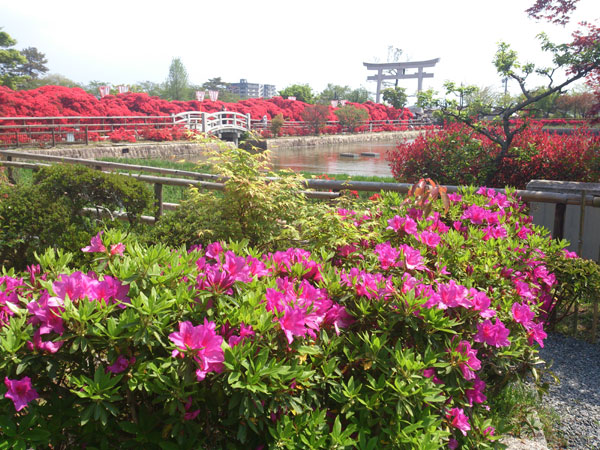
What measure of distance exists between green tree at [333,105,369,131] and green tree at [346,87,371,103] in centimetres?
2293

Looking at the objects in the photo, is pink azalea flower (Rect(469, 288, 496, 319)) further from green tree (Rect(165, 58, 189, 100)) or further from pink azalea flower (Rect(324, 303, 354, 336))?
green tree (Rect(165, 58, 189, 100))

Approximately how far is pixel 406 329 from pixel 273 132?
3064cm

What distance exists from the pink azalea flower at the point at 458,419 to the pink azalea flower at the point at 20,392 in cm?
129

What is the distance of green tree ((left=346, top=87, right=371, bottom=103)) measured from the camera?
61.7 meters

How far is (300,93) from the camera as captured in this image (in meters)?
46.8

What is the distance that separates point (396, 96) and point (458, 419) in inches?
2230

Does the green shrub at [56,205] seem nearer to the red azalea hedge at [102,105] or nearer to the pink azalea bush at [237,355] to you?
the pink azalea bush at [237,355]

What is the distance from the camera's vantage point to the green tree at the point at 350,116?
38688 millimetres

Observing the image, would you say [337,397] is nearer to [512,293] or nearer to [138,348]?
[138,348]

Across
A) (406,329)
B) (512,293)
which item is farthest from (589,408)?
(406,329)

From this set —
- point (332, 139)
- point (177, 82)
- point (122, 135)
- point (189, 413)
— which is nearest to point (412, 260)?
point (189, 413)

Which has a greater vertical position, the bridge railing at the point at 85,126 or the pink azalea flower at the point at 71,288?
the bridge railing at the point at 85,126

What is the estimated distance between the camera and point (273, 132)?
31.8m

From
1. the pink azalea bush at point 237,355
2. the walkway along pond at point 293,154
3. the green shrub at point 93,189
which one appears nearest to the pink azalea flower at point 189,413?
the pink azalea bush at point 237,355
